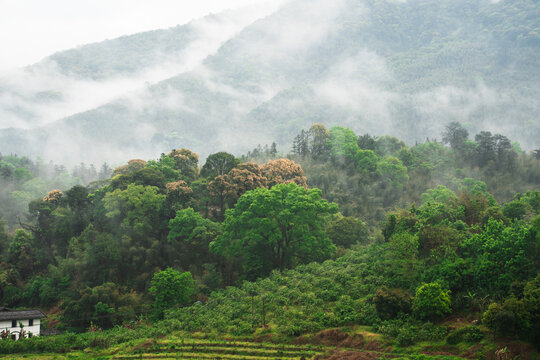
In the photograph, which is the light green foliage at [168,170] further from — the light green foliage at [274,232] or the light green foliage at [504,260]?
the light green foliage at [504,260]

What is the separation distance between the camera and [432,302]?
24.2 m

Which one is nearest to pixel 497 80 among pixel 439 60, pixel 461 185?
pixel 439 60

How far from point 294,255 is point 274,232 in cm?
361

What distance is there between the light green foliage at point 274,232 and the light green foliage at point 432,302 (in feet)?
57.9

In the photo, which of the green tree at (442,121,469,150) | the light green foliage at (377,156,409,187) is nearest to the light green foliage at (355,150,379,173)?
the light green foliage at (377,156,409,187)

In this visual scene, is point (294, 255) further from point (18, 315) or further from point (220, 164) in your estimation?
point (18, 315)

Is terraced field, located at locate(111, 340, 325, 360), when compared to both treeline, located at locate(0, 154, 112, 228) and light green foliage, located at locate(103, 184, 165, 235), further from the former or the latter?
treeline, located at locate(0, 154, 112, 228)

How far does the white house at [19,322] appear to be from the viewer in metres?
36.8

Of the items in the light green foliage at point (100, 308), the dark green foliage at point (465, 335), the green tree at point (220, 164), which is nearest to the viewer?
the dark green foliage at point (465, 335)

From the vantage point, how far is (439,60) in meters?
185

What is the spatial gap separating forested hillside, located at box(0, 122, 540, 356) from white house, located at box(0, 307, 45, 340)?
8.10 feet

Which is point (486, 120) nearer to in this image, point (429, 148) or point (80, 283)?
point (429, 148)

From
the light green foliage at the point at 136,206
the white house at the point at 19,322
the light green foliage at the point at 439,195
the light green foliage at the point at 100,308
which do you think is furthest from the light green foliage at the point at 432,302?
the light green foliage at the point at 439,195

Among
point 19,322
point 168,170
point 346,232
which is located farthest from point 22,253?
point 346,232
